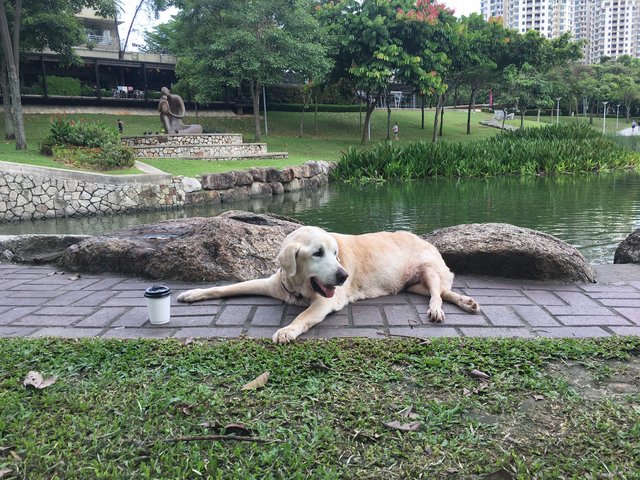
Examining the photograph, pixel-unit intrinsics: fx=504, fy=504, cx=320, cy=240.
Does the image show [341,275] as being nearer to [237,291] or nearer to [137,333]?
[237,291]

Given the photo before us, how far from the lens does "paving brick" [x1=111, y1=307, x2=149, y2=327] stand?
3152mm

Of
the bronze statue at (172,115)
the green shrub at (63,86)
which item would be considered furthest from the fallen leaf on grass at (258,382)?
the green shrub at (63,86)

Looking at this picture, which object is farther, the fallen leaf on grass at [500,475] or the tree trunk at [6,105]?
the tree trunk at [6,105]

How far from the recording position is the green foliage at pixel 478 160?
695 inches

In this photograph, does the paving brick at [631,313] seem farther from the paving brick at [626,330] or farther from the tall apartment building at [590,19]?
the tall apartment building at [590,19]

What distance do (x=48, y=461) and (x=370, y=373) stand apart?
1343 mm

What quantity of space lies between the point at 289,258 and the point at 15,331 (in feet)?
5.62

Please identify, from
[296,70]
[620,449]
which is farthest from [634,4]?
[620,449]

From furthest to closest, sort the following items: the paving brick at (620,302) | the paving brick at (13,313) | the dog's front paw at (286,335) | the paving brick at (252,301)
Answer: the paving brick at (252,301)
the paving brick at (620,302)
the paving brick at (13,313)
the dog's front paw at (286,335)

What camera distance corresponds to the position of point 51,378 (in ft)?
7.70

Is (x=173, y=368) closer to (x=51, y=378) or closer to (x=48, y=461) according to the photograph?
(x=51, y=378)

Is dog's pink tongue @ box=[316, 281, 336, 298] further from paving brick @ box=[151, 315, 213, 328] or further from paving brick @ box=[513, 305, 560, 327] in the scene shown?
paving brick @ box=[513, 305, 560, 327]

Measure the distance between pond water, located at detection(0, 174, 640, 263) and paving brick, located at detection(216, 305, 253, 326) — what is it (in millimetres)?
4886

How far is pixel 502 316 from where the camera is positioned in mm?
3205
